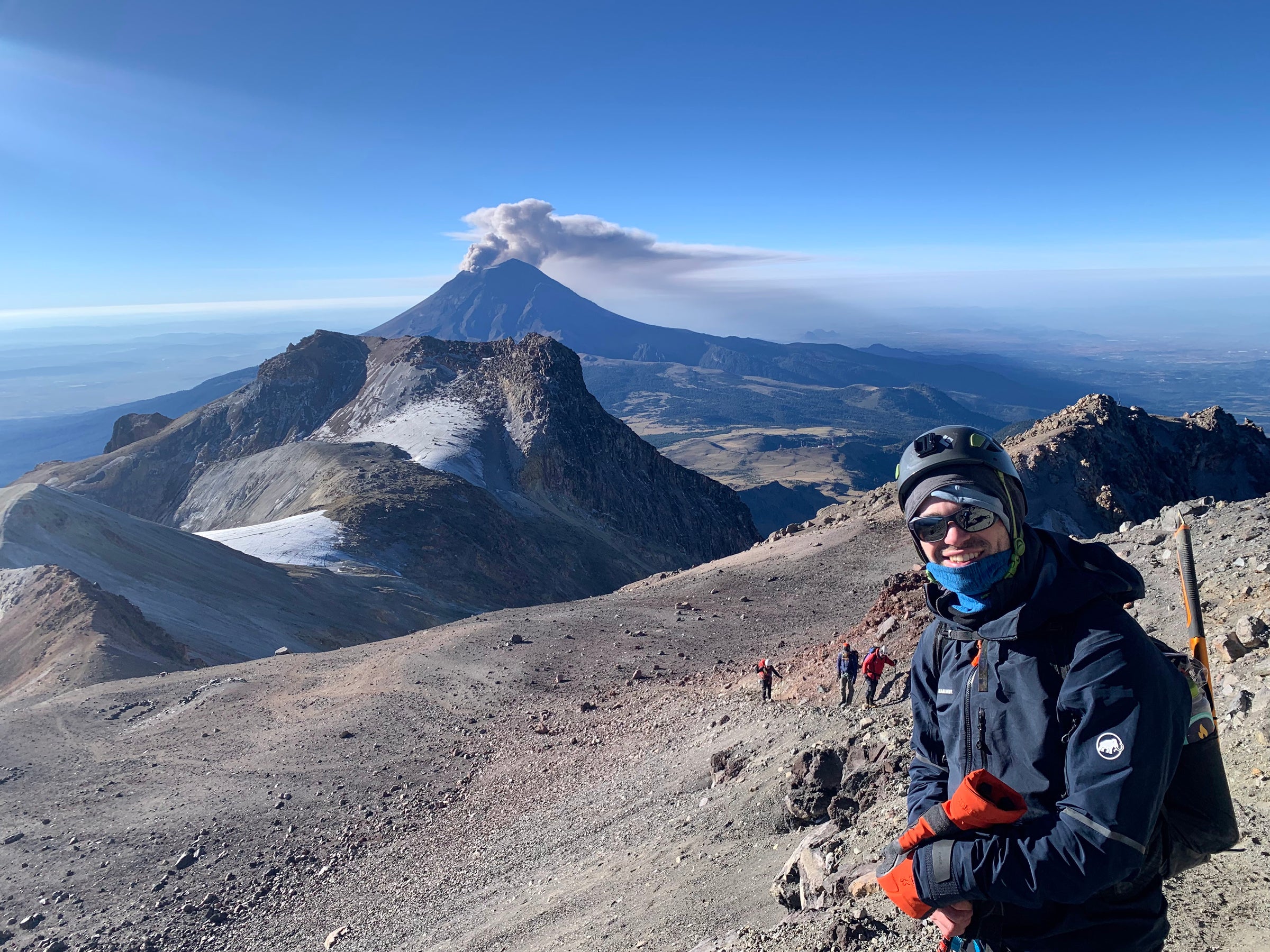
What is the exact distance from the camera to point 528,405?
67875mm

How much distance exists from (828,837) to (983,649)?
4.85 metres

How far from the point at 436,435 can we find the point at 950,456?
63.2 meters

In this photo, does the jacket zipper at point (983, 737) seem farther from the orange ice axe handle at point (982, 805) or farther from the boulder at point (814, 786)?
the boulder at point (814, 786)

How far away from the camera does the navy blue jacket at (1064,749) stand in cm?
235

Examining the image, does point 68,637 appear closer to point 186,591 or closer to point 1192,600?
point 186,591

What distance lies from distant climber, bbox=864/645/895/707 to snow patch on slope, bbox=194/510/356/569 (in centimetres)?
3366

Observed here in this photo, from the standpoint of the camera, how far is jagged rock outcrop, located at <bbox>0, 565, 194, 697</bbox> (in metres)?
20.9

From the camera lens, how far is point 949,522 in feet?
9.61

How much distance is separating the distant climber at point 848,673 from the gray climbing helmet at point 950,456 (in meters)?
8.59

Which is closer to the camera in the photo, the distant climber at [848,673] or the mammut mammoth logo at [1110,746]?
the mammut mammoth logo at [1110,746]

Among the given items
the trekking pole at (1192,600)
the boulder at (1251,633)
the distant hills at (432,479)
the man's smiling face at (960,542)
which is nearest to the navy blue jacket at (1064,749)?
the man's smiling face at (960,542)

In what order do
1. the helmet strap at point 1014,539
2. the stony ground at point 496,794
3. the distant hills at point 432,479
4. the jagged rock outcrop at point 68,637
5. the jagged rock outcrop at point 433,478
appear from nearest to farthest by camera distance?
1. the helmet strap at point 1014,539
2. the stony ground at point 496,794
3. the jagged rock outcrop at point 68,637
4. the distant hills at point 432,479
5. the jagged rock outcrop at point 433,478

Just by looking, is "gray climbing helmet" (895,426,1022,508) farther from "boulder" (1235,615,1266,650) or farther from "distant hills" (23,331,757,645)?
"distant hills" (23,331,757,645)

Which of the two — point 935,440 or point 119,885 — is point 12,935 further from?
point 935,440
